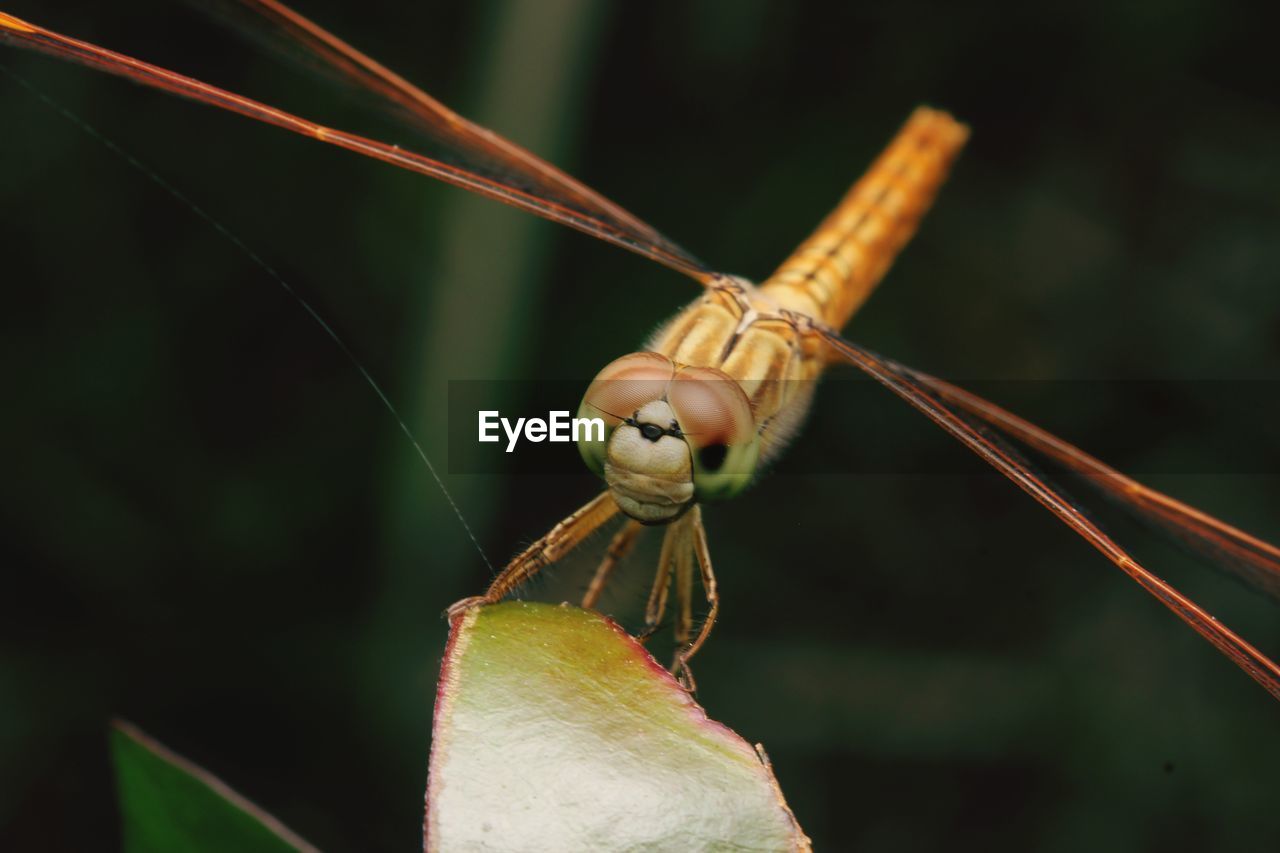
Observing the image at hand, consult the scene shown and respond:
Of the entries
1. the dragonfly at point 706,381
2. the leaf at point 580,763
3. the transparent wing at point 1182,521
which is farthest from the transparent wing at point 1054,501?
the leaf at point 580,763

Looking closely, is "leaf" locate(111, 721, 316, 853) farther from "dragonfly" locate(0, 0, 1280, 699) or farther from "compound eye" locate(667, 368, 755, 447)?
"compound eye" locate(667, 368, 755, 447)

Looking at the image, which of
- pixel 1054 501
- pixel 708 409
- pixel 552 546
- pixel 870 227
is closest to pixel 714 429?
pixel 708 409

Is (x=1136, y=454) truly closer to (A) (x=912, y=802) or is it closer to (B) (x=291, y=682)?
(A) (x=912, y=802)

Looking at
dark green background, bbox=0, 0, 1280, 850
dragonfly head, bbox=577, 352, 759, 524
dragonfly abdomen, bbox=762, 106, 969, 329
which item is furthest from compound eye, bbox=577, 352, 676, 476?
dark green background, bbox=0, 0, 1280, 850

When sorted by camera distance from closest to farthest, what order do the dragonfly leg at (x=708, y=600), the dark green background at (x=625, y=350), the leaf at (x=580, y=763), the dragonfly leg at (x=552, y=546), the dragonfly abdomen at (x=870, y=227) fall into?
the leaf at (x=580, y=763)
the dragonfly leg at (x=552, y=546)
the dragonfly leg at (x=708, y=600)
the dragonfly abdomen at (x=870, y=227)
the dark green background at (x=625, y=350)

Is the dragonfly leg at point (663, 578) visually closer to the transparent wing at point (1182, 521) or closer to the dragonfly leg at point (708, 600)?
the dragonfly leg at point (708, 600)

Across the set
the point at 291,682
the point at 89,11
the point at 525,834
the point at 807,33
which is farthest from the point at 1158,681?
the point at 89,11

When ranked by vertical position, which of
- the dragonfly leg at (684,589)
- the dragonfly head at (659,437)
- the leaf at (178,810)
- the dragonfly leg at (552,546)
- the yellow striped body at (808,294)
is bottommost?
the leaf at (178,810)
